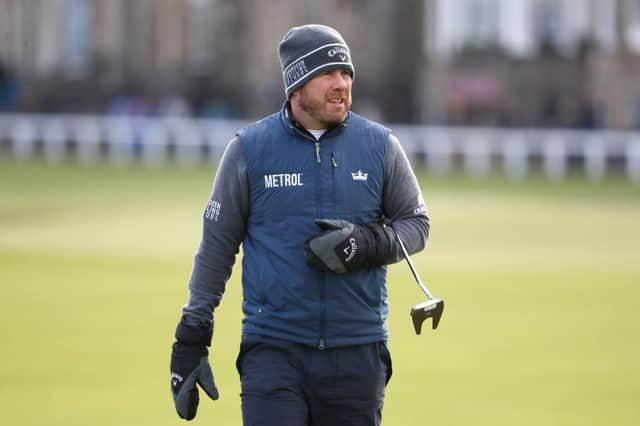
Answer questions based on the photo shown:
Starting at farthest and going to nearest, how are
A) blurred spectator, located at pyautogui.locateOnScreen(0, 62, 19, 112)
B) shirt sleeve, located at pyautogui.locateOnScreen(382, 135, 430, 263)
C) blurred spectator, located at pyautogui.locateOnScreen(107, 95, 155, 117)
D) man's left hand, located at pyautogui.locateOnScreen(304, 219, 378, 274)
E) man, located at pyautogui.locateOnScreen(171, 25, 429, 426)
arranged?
1. blurred spectator, located at pyautogui.locateOnScreen(0, 62, 19, 112)
2. blurred spectator, located at pyautogui.locateOnScreen(107, 95, 155, 117)
3. shirt sleeve, located at pyautogui.locateOnScreen(382, 135, 430, 263)
4. man, located at pyautogui.locateOnScreen(171, 25, 429, 426)
5. man's left hand, located at pyautogui.locateOnScreen(304, 219, 378, 274)

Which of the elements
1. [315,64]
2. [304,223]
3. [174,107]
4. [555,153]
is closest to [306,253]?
[304,223]

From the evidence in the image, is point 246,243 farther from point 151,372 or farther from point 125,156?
Answer: point 125,156

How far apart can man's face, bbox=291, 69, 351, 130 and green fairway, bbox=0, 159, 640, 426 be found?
3.41 meters

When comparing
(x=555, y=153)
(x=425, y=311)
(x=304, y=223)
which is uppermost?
(x=304, y=223)

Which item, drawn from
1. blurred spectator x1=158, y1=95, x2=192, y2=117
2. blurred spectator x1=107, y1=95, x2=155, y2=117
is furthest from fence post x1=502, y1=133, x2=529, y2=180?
blurred spectator x1=107, y1=95, x2=155, y2=117

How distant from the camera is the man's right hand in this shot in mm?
6168

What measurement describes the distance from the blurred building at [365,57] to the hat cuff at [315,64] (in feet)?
102

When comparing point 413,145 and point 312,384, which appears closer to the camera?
point 312,384

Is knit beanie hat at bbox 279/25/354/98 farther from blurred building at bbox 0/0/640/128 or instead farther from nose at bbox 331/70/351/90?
blurred building at bbox 0/0/640/128

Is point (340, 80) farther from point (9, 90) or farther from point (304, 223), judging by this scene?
point (9, 90)

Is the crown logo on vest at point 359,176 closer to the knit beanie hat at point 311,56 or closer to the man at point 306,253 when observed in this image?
the man at point 306,253

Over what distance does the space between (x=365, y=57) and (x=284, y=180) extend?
39962 mm

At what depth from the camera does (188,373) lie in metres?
6.18

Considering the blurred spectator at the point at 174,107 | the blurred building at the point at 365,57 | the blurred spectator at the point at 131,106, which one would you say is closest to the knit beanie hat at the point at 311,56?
the blurred building at the point at 365,57
